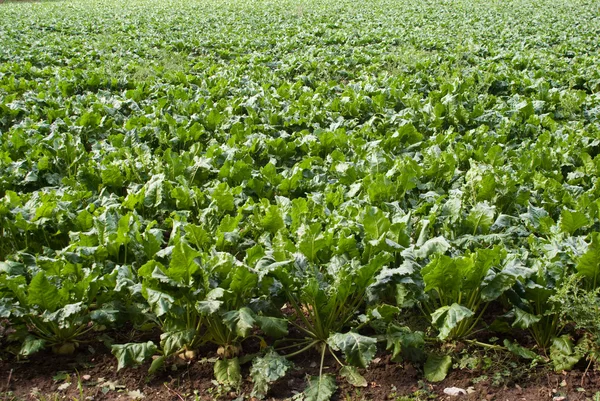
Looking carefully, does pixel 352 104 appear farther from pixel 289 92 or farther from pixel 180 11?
pixel 180 11

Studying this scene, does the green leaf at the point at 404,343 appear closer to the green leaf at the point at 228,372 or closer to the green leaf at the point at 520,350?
the green leaf at the point at 520,350

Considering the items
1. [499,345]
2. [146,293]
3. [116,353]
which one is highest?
[146,293]

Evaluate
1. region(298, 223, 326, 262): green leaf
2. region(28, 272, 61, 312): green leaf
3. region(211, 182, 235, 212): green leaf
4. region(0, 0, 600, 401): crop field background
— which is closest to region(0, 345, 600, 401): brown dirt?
region(0, 0, 600, 401): crop field background

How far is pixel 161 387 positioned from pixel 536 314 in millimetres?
2319

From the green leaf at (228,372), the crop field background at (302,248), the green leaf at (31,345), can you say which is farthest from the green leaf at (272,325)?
the green leaf at (31,345)

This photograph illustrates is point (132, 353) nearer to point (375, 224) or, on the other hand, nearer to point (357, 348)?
point (357, 348)

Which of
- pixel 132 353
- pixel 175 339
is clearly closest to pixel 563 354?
pixel 175 339

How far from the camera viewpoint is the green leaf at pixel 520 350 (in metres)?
3.40

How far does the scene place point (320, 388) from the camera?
327 centimetres

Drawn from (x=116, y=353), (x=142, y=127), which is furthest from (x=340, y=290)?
(x=142, y=127)

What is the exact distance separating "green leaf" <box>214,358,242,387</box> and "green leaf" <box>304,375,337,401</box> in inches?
16.4

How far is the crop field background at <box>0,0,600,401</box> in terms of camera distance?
11.1 ft

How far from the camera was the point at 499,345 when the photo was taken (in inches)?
142

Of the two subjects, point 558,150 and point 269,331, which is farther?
point 558,150
